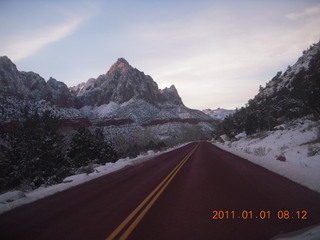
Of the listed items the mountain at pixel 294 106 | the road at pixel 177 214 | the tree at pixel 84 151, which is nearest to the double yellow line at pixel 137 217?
the road at pixel 177 214

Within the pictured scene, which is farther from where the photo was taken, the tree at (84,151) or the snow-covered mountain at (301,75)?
the tree at (84,151)

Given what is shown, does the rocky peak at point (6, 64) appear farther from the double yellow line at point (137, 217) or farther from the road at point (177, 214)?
the double yellow line at point (137, 217)

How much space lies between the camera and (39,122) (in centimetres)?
3778

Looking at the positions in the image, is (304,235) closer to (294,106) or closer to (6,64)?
(294,106)

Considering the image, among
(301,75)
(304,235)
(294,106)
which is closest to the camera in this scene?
(304,235)

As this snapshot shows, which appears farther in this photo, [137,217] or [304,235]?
[137,217]

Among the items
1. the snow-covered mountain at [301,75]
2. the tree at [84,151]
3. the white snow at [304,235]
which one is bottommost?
the white snow at [304,235]

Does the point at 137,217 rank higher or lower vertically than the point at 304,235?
higher

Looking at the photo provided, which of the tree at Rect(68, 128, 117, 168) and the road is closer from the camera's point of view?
the road

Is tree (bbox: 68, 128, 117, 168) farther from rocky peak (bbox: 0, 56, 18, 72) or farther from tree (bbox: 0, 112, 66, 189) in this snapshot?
rocky peak (bbox: 0, 56, 18, 72)

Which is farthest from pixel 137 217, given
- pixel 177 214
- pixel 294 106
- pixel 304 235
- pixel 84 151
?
pixel 294 106

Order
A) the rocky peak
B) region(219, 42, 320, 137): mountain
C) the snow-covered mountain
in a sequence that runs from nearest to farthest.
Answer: region(219, 42, 320, 137): mountain < the snow-covered mountain < the rocky peak

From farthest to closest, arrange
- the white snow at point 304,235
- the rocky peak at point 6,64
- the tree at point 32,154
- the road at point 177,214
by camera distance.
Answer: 1. the rocky peak at point 6,64
2. the tree at point 32,154
3. the road at point 177,214
4. the white snow at point 304,235

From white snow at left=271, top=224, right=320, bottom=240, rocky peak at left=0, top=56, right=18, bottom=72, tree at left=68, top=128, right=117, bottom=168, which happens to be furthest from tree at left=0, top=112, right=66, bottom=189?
rocky peak at left=0, top=56, right=18, bottom=72
